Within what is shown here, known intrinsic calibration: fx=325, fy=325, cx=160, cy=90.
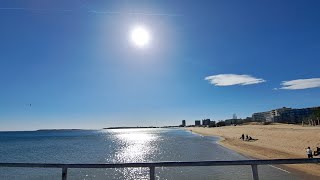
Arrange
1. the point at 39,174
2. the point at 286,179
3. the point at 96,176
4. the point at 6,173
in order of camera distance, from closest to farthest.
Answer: the point at 286,179
the point at 96,176
the point at 39,174
the point at 6,173

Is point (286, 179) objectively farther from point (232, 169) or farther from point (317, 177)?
point (232, 169)

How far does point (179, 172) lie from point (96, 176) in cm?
725

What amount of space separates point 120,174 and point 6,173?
43.0ft

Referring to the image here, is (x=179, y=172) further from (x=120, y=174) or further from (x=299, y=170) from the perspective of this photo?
(x=299, y=170)

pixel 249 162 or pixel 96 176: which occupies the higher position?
pixel 249 162

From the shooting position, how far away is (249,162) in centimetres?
508

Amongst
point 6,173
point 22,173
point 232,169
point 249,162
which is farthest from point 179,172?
point 249,162

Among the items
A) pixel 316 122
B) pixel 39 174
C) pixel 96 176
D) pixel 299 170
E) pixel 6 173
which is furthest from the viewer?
pixel 316 122

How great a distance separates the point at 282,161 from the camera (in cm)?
501

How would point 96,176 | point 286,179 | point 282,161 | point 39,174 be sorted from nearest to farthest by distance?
point 282,161 < point 286,179 < point 96,176 < point 39,174

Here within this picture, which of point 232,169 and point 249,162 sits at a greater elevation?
point 249,162

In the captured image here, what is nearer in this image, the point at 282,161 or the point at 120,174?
the point at 282,161

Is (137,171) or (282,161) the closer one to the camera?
(282,161)

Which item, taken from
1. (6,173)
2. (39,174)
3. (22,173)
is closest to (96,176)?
(39,174)
